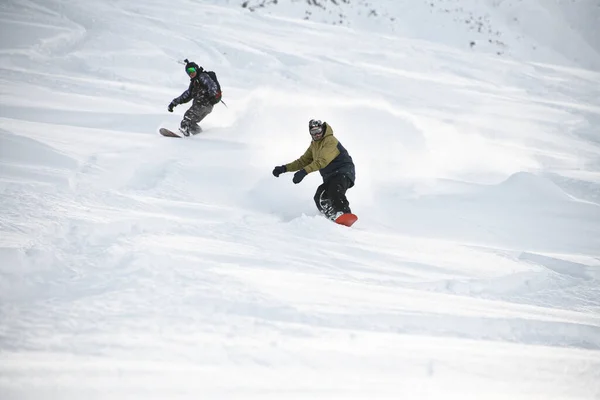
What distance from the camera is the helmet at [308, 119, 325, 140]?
5.08 meters

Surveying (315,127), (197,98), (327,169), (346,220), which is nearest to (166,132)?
(197,98)

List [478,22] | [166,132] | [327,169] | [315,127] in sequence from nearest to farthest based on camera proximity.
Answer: [315,127]
[327,169]
[166,132]
[478,22]

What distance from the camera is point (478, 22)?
1734 centimetres

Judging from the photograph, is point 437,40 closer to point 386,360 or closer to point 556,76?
point 556,76

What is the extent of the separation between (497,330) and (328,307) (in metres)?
1.10

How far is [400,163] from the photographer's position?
6711mm

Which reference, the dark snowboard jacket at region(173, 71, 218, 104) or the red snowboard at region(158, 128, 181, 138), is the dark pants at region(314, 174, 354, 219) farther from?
the dark snowboard jacket at region(173, 71, 218, 104)

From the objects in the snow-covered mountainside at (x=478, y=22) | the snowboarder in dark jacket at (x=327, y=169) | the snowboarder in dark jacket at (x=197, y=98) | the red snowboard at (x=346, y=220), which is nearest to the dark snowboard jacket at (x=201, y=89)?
the snowboarder in dark jacket at (x=197, y=98)

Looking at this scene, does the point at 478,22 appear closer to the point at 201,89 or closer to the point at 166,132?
the point at 201,89

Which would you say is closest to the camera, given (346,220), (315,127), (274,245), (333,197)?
(274,245)

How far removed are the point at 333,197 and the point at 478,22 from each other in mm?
15664

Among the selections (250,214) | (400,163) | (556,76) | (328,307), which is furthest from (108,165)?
(556,76)

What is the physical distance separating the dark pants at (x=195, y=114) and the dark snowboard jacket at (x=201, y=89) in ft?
0.16

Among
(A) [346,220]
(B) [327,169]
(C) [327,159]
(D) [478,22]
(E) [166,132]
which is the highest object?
(D) [478,22]
